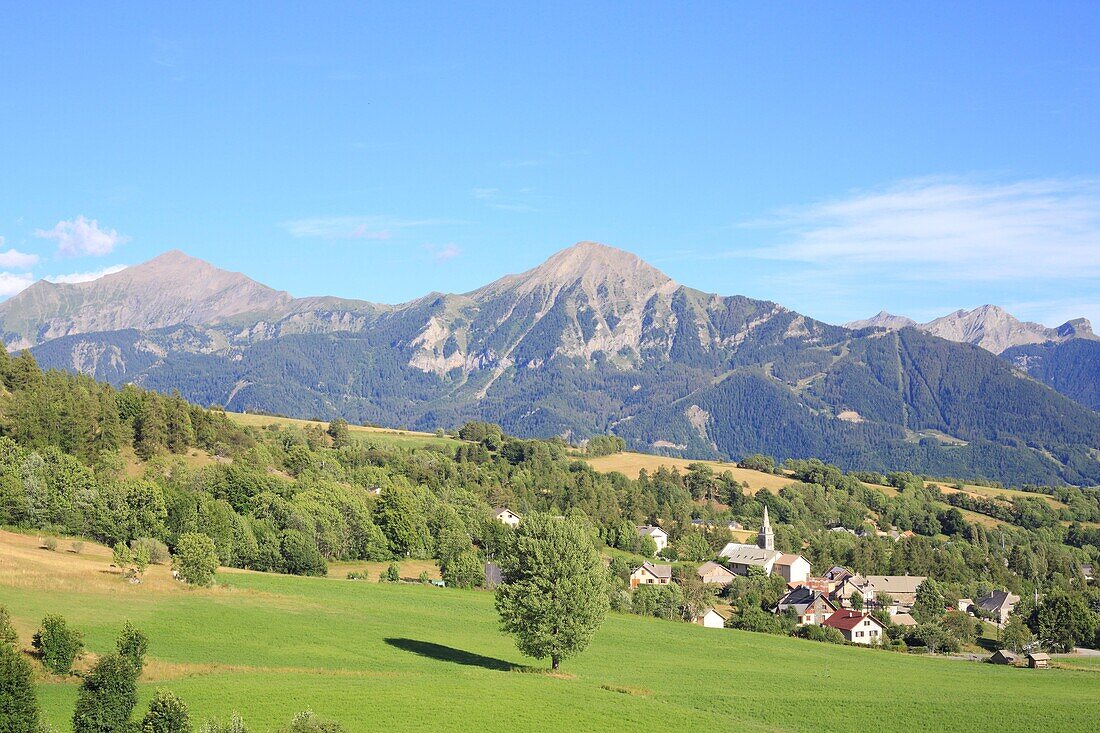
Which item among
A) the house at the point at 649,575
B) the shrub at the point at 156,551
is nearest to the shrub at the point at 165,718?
the shrub at the point at 156,551

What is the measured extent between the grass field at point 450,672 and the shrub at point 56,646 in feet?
3.13

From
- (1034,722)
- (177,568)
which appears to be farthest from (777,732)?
(177,568)

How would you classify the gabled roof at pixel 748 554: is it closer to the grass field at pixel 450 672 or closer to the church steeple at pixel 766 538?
the church steeple at pixel 766 538

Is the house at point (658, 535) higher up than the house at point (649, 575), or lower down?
higher up

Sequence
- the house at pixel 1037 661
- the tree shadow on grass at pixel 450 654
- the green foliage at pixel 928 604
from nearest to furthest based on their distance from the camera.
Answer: the tree shadow on grass at pixel 450 654 < the house at pixel 1037 661 < the green foliage at pixel 928 604

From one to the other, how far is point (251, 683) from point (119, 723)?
1091 centimetres

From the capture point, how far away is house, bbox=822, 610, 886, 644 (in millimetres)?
105188

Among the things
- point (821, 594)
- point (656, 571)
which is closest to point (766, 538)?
point (656, 571)

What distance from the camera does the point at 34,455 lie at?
313ft

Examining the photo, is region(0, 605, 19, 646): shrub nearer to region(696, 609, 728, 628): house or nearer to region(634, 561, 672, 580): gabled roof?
region(696, 609, 728, 628): house

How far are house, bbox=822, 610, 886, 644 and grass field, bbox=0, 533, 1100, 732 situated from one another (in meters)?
19.6

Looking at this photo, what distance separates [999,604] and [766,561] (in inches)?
1181

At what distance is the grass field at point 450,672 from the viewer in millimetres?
46281

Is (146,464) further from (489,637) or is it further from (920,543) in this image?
(920,543)
